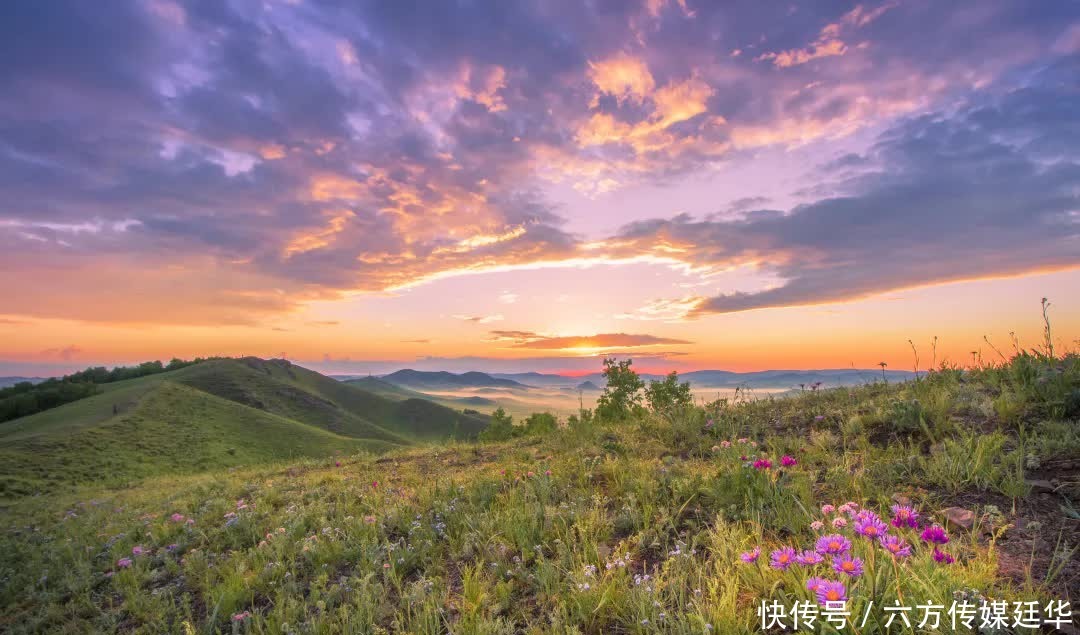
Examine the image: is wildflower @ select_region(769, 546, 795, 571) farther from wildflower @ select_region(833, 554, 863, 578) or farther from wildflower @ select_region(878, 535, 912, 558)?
wildflower @ select_region(878, 535, 912, 558)

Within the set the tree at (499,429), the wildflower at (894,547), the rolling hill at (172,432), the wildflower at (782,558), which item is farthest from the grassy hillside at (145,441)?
the wildflower at (894,547)

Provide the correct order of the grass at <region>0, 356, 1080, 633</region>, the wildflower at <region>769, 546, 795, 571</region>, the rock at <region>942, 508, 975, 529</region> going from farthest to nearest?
the rock at <region>942, 508, 975, 529</region>
the grass at <region>0, 356, 1080, 633</region>
the wildflower at <region>769, 546, 795, 571</region>

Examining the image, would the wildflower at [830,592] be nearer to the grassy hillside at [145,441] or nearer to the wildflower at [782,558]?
the wildflower at [782,558]

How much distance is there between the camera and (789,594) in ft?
9.92

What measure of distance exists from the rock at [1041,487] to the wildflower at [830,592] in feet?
10.6

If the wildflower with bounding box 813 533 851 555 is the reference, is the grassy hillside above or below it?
below

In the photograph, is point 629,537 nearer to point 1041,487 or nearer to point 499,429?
point 1041,487

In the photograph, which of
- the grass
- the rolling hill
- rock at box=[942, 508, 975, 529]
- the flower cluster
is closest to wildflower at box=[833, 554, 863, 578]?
the flower cluster

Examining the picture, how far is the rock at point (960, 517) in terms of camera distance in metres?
3.71

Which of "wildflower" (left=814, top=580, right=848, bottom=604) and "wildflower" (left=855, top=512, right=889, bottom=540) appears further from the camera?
"wildflower" (left=855, top=512, right=889, bottom=540)

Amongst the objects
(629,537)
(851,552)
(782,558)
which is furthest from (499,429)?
(782,558)

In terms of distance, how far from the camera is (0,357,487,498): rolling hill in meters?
26.8

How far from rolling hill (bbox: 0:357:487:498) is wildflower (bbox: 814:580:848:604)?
9.11 metres

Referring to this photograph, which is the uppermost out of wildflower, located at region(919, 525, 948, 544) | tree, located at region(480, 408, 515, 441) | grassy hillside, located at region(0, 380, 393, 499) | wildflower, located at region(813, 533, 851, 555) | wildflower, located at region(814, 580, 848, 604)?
wildflower, located at region(919, 525, 948, 544)
